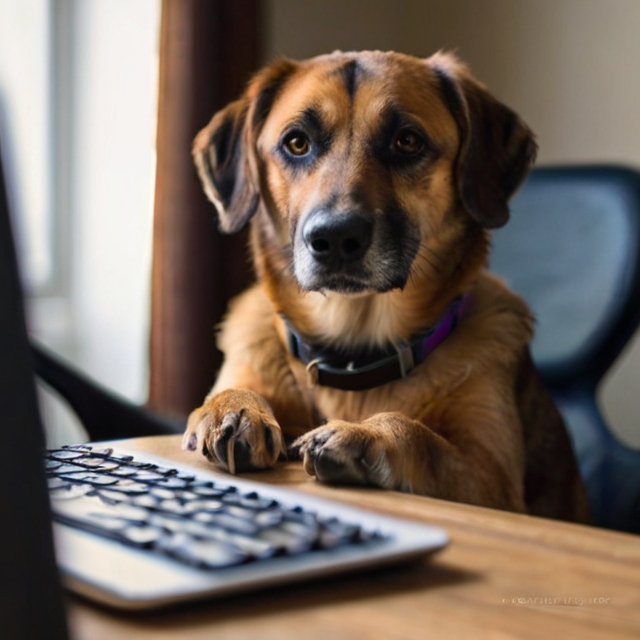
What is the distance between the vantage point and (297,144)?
1.28 meters

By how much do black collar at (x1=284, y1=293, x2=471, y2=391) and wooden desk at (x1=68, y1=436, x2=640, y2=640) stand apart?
54 centimetres

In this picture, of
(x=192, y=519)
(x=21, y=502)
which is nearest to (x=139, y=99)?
(x=192, y=519)

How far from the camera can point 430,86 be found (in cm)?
129

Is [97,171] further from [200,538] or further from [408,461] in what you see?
[200,538]


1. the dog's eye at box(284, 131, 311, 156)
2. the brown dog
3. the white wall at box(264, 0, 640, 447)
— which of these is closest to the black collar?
the brown dog

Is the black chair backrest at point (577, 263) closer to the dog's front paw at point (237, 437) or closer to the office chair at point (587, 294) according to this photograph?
the office chair at point (587, 294)

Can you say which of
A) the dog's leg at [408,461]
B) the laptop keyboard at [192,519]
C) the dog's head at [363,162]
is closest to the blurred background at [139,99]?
the dog's head at [363,162]

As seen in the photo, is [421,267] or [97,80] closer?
[421,267]

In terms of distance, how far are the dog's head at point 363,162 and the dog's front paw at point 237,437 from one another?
0.24 m

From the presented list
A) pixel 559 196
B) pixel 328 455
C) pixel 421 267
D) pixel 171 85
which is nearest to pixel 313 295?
pixel 421 267

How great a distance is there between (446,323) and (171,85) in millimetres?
1071

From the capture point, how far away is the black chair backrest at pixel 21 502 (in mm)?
304

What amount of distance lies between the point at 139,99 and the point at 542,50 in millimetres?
1008

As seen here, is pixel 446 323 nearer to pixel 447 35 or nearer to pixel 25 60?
pixel 25 60
